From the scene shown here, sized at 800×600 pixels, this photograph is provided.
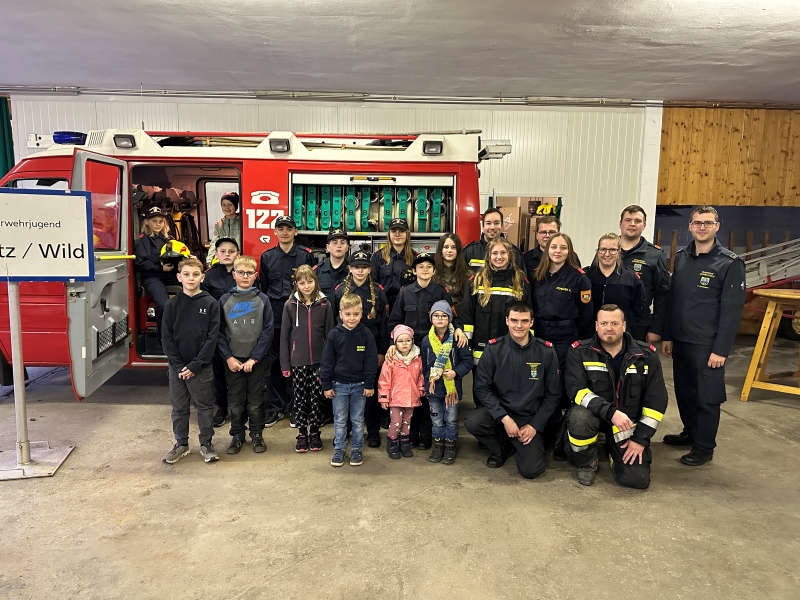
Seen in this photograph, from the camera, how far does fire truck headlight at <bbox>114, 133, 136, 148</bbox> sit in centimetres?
535

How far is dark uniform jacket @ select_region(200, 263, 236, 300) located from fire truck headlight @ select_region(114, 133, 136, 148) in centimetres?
162

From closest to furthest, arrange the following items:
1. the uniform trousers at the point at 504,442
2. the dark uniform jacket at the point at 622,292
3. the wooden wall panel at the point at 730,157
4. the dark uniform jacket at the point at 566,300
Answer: the uniform trousers at the point at 504,442 < the dark uniform jacket at the point at 566,300 < the dark uniform jacket at the point at 622,292 < the wooden wall panel at the point at 730,157

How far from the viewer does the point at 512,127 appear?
9.71m

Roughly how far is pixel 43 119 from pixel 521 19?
852cm

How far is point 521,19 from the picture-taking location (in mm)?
5773

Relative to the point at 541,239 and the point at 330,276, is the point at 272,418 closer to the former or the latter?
the point at 330,276

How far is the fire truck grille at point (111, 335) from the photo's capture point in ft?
15.3

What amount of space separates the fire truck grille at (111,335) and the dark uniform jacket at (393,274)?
2445mm

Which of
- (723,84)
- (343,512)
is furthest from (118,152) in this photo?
(723,84)

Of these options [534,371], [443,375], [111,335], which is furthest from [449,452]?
[111,335]

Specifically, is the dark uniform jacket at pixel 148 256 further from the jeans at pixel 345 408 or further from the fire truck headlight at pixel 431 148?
the fire truck headlight at pixel 431 148

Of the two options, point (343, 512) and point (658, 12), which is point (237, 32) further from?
point (343, 512)

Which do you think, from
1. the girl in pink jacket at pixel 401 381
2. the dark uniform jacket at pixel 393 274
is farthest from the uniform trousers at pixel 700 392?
the dark uniform jacket at pixel 393 274

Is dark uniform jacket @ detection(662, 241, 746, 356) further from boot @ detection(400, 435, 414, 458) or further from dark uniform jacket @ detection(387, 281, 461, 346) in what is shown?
boot @ detection(400, 435, 414, 458)
